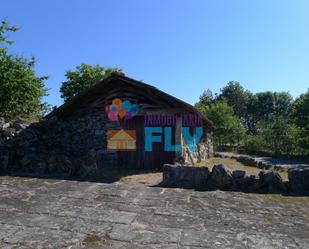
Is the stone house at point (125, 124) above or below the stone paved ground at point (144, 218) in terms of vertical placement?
above

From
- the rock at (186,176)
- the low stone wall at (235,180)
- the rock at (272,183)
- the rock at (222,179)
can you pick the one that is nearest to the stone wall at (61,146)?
the rock at (186,176)

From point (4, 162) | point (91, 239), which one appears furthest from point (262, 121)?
point (91, 239)

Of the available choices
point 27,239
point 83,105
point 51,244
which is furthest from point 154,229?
point 83,105

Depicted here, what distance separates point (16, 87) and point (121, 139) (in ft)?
16.3

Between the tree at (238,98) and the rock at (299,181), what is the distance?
55.0 m

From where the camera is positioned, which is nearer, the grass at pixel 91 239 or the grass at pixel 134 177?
the grass at pixel 91 239

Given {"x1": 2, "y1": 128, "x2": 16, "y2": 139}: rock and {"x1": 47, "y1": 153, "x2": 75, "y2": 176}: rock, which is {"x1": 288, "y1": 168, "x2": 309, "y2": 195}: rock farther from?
{"x1": 2, "y1": 128, "x2": 16, "y2": 139}: rock

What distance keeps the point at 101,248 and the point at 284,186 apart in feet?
17.4

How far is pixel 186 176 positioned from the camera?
8.27 metres

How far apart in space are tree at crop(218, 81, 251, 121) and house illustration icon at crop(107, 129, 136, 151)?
5054 centimetres

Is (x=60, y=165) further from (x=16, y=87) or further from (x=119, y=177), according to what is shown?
(x=16, y=87)

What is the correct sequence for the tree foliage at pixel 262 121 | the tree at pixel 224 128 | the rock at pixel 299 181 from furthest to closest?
the tree at pixel 224 128 → the tree foliage at pixel 262 121 → the rock at pixel 299 181

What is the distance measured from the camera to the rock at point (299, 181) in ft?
24.9

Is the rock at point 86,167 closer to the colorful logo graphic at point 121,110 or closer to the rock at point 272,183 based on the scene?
the colorful logo graphic at point 121,110
